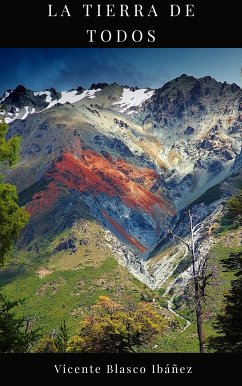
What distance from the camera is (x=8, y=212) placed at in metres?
25.9

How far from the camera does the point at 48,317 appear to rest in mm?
180250

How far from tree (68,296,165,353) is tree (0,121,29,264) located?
19.9m

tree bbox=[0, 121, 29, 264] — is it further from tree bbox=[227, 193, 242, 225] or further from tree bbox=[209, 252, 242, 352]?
tree bbox=[209, 252, 242, 352]

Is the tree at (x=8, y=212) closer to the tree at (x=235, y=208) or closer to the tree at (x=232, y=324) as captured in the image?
the tree at (x=235, y=208)

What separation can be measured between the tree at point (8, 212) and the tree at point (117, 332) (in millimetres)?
19881

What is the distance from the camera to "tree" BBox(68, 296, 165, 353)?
4334 cm

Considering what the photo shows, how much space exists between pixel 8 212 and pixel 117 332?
21.4 metres

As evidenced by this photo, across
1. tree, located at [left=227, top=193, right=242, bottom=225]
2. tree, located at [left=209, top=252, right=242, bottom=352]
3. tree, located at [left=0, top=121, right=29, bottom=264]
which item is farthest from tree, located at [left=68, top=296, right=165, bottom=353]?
tree, located at [left=0, top=121, right=29, bottom=264]

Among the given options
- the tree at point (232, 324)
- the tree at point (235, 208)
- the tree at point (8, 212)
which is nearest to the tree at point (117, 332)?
the tree at point (232, 324)
